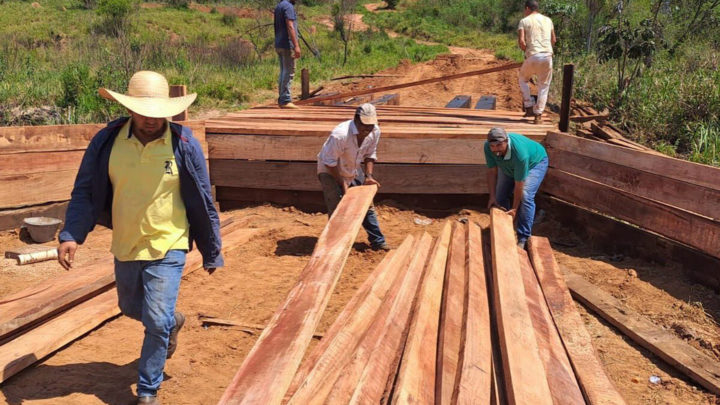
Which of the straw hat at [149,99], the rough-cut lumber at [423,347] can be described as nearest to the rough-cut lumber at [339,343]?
the rough-cut lumber at [423,347]

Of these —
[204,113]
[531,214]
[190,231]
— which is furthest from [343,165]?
[204,113]

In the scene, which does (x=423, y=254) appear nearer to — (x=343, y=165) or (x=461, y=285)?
(x=461, y=285)

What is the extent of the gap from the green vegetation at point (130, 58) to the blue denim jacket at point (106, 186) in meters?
6.60

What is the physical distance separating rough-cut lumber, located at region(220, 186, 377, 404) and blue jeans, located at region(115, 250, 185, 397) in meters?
0.63

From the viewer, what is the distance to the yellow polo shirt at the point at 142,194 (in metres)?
3.57

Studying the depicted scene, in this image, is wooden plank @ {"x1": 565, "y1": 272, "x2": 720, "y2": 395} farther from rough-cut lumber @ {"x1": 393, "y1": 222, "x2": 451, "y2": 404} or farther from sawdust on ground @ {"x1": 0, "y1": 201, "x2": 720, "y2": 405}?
rough-cut lumber @ {"x1": 393, "y1": 222, "x2": 451, "y2": 404}

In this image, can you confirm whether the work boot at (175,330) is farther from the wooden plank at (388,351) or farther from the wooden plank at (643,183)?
the wooden plank at (643,183)

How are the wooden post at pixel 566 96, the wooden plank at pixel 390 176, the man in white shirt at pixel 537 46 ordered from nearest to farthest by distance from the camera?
the wooden plank at pixel 390 176 < the wooden post at pixel 566 96 < the man in white shirt at pixel 537 46

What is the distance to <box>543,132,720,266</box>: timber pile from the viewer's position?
5805 mm

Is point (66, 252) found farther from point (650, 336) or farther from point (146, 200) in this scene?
point (650, 336)

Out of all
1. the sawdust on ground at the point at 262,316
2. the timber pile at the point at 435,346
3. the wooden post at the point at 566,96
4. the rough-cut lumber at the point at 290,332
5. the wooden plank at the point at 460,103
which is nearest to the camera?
the rough-cut lumber at the point at 290,332

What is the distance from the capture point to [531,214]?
662 centimetres

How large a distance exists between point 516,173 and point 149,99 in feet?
12.4

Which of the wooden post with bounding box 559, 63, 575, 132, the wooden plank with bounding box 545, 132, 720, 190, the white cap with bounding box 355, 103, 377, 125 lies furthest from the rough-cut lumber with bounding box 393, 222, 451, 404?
the wooden post with bounding box 559, 63, 575, 132
